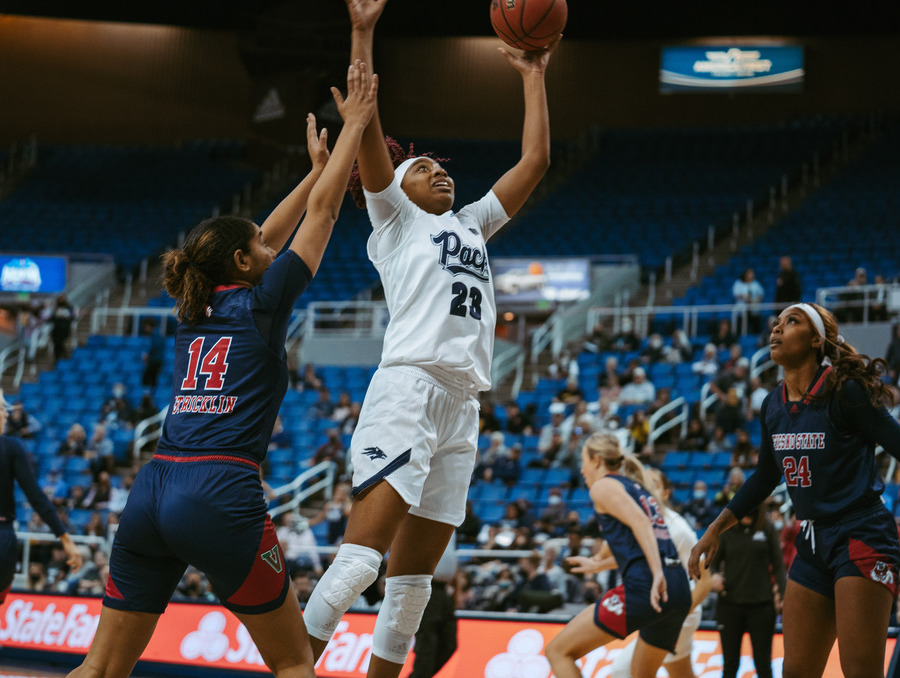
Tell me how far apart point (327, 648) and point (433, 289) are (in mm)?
5347

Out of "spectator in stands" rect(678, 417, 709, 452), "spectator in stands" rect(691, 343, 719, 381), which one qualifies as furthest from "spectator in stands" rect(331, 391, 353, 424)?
"spectator in stands" rect(691, 343, 719, 381)

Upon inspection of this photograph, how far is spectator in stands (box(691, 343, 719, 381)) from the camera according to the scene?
47.9 feet

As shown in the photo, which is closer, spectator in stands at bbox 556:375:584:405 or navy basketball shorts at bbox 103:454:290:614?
navy basketball shorts at bbox 103:454:290:614

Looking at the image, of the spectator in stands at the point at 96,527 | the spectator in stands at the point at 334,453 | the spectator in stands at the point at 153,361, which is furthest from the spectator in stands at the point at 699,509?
the spectator in stands at the point at 153,361

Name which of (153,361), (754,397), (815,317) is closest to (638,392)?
(754,397)

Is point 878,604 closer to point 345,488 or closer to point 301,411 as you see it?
point 345,488

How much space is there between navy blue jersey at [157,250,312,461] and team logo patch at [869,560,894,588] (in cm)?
233

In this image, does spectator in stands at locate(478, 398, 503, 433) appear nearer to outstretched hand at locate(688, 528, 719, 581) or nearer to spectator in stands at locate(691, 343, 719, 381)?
spectator in stands at locate(691, 343, 719, 381)

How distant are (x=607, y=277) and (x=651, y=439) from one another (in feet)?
23.7

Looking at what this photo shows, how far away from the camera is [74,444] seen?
1569 cm

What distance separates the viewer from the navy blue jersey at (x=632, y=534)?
18.8 ft

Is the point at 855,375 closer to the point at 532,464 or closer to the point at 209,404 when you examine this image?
the point at 209,404

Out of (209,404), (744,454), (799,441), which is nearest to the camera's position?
(209,404)

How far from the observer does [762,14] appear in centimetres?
2384
